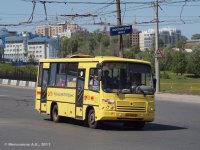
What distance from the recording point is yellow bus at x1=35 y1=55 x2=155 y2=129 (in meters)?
18.1

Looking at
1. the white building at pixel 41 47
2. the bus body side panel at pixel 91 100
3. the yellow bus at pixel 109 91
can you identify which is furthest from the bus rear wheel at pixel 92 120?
the white building at pixel 41 47

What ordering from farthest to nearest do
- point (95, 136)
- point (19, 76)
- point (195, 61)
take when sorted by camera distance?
point (195, 61) → point (19, 76) → point (95, 136)

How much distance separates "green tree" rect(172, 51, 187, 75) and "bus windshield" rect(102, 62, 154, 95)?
479 feet

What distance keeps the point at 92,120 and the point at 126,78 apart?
180cm

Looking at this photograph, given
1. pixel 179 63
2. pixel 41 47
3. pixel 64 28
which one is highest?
pixel 41 47

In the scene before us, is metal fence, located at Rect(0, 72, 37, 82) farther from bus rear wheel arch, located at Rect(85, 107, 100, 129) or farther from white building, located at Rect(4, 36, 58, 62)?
white building, located at Rect(4, 36, 58, 62)

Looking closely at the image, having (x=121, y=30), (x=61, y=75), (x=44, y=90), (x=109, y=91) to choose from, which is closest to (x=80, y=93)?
(x=109, y=91)

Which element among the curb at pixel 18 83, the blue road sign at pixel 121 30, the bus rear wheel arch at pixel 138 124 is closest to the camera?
the bus rear wheel arch at pixel 138 124

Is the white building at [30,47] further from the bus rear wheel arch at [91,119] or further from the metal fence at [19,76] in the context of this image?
the bus rear wheel arch at [91,119]

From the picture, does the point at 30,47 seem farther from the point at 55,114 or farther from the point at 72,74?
the point at 72,74

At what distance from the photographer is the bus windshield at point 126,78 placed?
18.2m

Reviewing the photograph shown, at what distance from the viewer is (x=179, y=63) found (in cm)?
16600

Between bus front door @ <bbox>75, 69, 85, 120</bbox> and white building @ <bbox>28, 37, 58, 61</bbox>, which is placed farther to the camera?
white building @ <bbox>28, 37, 58, 61</bbox>

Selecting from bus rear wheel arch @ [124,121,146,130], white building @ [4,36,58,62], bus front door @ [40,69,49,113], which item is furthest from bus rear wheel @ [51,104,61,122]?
white building @ [4,36,58,62]
